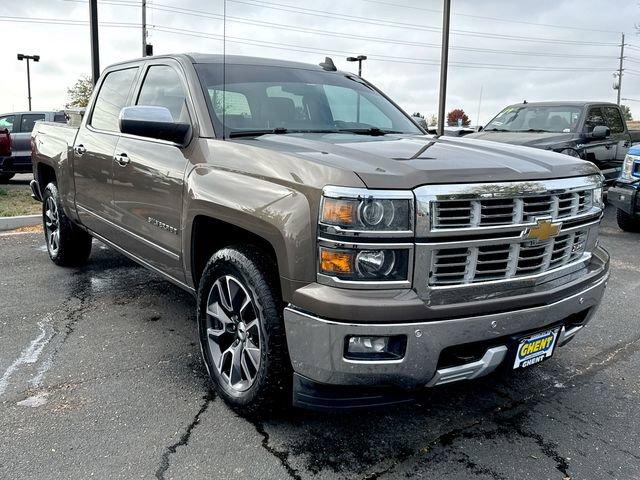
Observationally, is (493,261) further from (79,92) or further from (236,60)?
(79,92)

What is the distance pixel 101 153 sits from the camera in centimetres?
439

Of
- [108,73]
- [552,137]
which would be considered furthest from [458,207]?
[552,137]

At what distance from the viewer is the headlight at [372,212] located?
7.59ft

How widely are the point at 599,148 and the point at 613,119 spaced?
4.73ft

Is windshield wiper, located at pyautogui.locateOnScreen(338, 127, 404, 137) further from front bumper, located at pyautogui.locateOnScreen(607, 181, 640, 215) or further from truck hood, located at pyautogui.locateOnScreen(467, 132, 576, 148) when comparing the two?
truck hood, located at pyautogui.locateOnScreen(467, 132, 576, 148)

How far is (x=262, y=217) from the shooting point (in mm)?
2639

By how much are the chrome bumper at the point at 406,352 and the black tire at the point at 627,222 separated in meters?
6.70

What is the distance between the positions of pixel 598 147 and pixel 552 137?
3.32 feet

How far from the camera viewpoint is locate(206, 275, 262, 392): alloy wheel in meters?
2.84

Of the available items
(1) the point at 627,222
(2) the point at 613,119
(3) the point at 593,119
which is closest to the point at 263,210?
(1) the point at 627,222

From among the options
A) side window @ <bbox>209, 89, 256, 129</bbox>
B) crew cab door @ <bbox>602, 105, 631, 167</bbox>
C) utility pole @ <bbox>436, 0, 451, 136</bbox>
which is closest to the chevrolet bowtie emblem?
side window @ <bbox>209, 89, 256, 129</bbox>

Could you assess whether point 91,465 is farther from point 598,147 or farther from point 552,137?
point 598,147

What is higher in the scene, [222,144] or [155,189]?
[222,144]

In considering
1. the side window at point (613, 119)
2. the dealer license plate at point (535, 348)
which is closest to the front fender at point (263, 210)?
the dealer license plate at point (535, 348)
